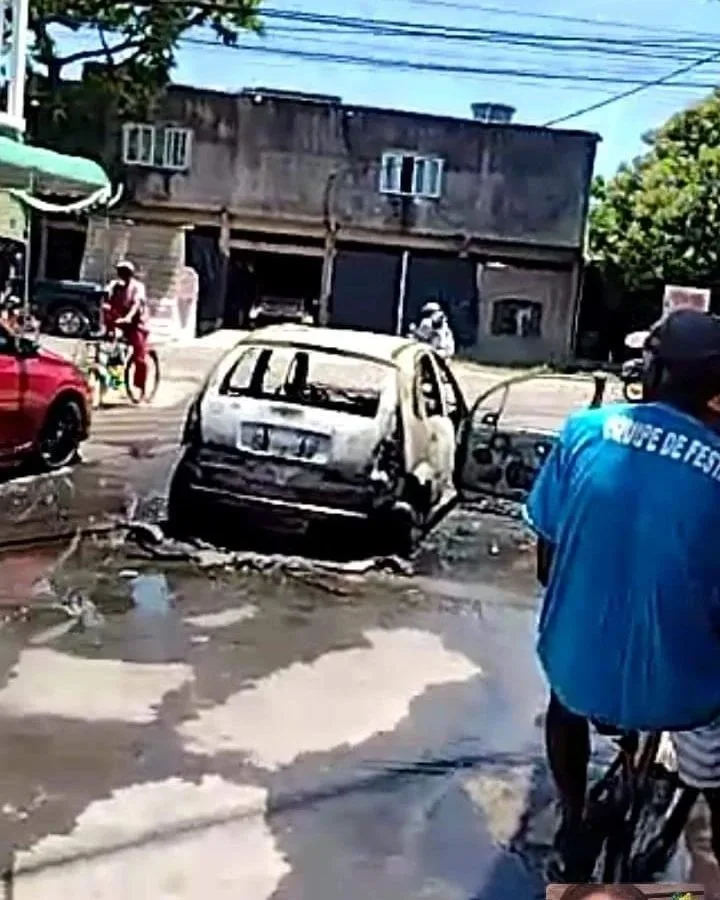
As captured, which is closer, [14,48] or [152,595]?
[152,595]

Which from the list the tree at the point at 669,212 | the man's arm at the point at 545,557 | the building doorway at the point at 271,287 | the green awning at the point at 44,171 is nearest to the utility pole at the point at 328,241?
the building doorway at the point at 271,287

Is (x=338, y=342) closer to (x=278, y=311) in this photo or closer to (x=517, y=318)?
(x=517, y=318)

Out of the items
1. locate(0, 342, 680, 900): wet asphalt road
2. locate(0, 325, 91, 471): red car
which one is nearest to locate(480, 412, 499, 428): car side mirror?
locate(0, 342, 680, 900): wet asphalt road

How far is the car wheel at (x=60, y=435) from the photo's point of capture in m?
14.4

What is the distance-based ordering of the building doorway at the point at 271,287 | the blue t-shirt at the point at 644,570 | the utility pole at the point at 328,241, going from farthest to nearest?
1. the building doorway at the point at 271,287
2. the utility pole at the point at 328,241
3. the blue t-shirt at the point at 644,570

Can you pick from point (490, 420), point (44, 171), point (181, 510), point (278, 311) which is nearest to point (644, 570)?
point (181, 510)

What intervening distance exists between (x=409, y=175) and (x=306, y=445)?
102 ft

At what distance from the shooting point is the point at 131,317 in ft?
65.8

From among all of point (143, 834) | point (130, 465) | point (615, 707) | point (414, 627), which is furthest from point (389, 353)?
point (615, 707)

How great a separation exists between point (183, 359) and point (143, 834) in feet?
84.3

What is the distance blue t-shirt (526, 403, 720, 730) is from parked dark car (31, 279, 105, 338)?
3014 cm

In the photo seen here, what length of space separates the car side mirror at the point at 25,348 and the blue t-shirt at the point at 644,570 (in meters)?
10.1

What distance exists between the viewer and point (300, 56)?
36.5 metres

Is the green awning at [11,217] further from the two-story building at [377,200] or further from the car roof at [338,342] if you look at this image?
the two-story building at [377,200]
